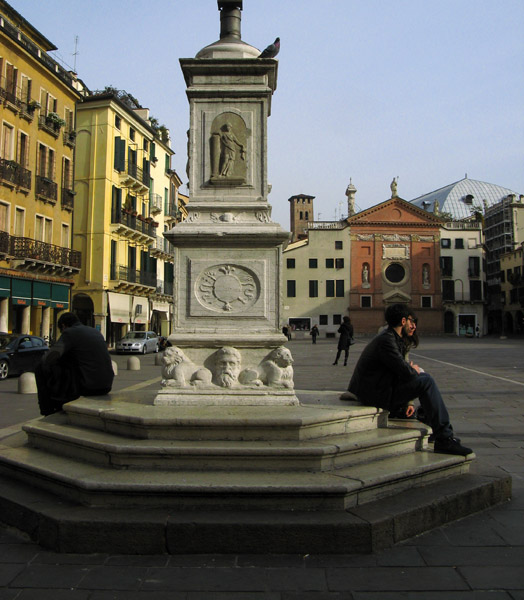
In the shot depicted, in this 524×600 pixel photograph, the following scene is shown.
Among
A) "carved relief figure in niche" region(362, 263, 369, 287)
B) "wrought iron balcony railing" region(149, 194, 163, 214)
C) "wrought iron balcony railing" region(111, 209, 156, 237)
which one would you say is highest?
"wrought iron balcony railing" region(149, 194, 163, 214)

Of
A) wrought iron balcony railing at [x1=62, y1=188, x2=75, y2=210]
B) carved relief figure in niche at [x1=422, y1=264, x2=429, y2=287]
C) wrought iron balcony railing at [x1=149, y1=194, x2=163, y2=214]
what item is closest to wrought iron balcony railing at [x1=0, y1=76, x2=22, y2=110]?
wrought iron balcony railing at [x1=62, y1=188, x2=75, y2=210]

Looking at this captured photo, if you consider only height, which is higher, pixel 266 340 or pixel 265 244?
pixel 265 244

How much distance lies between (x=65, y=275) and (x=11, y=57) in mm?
10443

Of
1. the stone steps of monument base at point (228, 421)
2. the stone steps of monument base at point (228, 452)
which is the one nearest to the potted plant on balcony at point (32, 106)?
the stone steps of monument base at point (228, 421)

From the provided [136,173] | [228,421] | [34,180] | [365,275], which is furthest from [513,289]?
[228,421]

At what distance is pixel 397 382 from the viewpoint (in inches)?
205

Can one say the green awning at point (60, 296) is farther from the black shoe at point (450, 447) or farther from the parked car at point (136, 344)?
the black shoe at point (450, 447)

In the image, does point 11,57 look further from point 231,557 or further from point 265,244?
point 231,557

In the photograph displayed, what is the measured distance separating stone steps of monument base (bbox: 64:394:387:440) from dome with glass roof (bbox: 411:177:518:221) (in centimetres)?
10051

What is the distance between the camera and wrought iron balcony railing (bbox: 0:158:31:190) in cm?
2566

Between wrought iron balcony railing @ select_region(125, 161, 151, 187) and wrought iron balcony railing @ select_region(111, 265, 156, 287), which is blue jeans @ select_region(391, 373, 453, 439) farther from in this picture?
wrought iron balcony railing @ select_region(125, 161, 151, 187)

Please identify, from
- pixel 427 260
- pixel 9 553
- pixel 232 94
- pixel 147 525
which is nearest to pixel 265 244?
pixel 232 94

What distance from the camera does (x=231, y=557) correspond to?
3561 mm

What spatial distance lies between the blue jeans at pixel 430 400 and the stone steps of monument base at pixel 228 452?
0.48 metres
